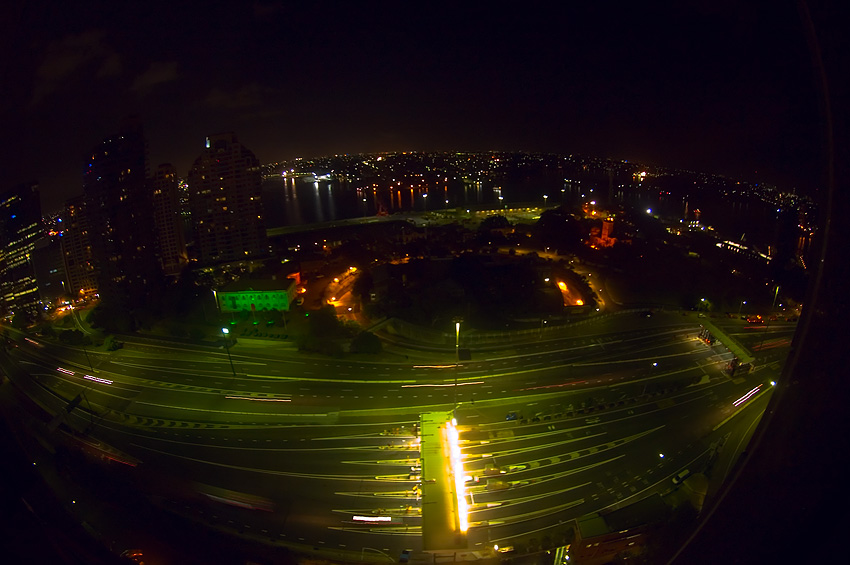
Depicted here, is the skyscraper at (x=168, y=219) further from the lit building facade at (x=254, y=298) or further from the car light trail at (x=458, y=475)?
the car light trail at (x=458, y=475)

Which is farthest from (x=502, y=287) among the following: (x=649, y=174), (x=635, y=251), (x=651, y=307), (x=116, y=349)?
(x=649, y=174)

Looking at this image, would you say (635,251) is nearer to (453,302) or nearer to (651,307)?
(651,307)

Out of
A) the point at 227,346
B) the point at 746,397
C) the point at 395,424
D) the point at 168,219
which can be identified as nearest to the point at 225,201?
the point at 168,219

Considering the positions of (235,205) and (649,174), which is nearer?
(235,205)

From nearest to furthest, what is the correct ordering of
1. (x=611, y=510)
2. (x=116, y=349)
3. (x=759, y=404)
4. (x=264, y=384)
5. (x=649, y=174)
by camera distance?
(x=611, y=510)
(x=759, y=404)
(x=264, y=384)
(x=116, y=349)
(x=649, y=174)

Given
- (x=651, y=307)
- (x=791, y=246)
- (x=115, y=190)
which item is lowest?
(x=651, y=307)

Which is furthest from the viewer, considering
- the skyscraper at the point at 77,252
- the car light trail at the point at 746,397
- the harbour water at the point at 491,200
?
the harbour water at the point at 491,200

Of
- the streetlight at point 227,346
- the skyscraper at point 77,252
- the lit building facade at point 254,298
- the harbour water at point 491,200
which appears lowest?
the harbour water at point 491,200

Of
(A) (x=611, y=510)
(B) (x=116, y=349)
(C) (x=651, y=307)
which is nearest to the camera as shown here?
(A) (x=611, y=510)

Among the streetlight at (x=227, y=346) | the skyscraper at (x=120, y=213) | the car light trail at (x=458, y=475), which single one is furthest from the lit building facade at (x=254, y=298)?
the car light trail at (x=458, y=475)
